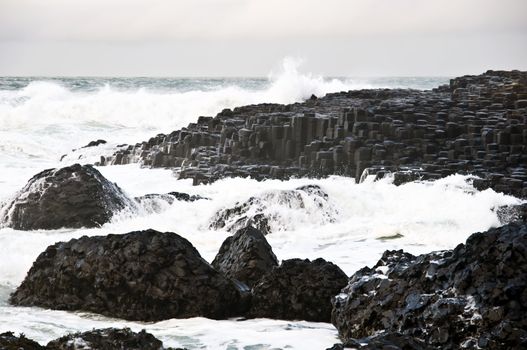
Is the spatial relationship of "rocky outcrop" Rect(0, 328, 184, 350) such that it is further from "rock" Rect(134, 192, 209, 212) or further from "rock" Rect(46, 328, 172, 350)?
"rock" Rect(134, 192, 209, 212)

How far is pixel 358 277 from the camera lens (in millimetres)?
6520

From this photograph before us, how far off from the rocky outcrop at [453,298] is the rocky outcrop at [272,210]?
5.80m

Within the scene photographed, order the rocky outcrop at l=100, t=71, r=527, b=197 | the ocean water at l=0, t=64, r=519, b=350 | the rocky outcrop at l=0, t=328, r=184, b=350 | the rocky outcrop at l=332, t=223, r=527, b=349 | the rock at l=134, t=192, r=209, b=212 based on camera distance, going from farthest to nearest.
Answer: the rocky outcrop at l=100, t=71, r=527, b=197 < the rock at l=134, t=192, r=209, b=212 < the ocean water at l=0, t=64, r=519, b=350 < the rocky outcrop at l=332, t=223, r=527, b=349 < the rocky outcrop at l=0, t=328, r=184, b=350

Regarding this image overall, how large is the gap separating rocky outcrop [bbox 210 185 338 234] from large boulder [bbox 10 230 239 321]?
15.4 ft

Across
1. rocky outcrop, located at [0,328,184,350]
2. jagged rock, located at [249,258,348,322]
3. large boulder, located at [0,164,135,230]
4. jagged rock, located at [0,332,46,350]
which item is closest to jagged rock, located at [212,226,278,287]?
jagged rock, located at [249,258,348,322]

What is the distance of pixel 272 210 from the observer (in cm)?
1238

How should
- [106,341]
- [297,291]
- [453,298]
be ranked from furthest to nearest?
[297,291] < [453,298] < [106,341]

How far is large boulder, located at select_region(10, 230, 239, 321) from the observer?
707 centimetres

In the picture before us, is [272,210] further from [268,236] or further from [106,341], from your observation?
[106,341]

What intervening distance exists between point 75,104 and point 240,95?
6548 millimetres

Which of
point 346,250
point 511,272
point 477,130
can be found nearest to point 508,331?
point 511,272

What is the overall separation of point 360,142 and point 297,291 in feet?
31.5

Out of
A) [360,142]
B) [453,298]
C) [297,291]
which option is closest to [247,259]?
[297,291]

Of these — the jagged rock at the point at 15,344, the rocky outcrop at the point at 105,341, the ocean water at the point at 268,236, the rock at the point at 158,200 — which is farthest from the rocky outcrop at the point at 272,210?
the jagged rock at the point at 15,344
